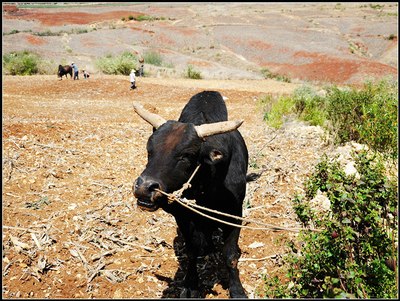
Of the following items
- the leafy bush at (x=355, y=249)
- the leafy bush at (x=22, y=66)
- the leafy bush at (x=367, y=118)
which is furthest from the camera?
the leafy bush at (x=22, y=66)

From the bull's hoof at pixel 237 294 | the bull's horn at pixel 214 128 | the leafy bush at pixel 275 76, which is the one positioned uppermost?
the bull's horn at pixel 214 128

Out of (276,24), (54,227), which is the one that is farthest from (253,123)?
(276,24)

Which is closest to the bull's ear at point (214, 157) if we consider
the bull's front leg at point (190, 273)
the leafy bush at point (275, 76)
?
the bull's front leg at point (190, 273)

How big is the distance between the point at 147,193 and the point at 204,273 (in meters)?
2.20

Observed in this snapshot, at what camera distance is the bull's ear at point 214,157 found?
3.67m

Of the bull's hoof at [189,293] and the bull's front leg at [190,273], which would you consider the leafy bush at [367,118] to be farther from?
the bull's hoof at [189,293]

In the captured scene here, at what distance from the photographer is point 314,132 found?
892 centimetres

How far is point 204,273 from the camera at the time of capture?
16.0 ft

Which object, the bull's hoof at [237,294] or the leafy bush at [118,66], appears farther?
the leafy bush at [118,66]

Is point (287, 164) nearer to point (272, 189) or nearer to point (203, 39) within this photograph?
point (272, 189)

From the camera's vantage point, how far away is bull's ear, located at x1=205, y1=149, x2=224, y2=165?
3671 millimetres

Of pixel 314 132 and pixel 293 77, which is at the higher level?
pixel 314 132

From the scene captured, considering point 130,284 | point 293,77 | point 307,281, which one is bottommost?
point 293,77

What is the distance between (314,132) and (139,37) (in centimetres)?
4074
